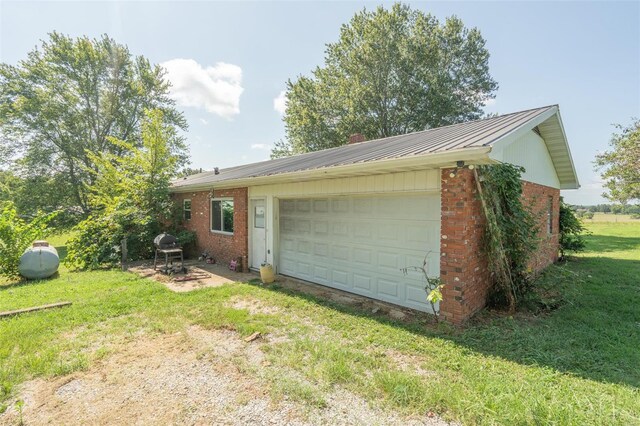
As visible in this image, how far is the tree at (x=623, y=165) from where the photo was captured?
19.2 metres

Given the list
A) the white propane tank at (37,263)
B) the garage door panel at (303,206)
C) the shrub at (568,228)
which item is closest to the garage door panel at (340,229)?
the garage door panel at (303,206)

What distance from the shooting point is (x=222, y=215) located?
9.97 metres

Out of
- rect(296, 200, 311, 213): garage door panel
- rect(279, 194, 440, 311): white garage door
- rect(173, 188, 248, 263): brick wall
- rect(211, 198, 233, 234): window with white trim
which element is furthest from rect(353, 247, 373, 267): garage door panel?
rect(211, 198, 233, 234): window with white trim

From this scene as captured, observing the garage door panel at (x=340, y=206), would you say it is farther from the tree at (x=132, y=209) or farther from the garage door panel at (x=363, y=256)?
the tree at (x=132, y=209)

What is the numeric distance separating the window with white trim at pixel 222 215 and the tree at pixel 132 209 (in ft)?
6.89

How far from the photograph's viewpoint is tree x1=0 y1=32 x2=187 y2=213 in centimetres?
1911

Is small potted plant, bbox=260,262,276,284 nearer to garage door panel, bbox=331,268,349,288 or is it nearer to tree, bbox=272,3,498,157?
garage door panel, bbox=331,268,349,288

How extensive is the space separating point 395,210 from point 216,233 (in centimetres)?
671

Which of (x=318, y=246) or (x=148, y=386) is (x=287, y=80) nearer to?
(x=318, y=246)

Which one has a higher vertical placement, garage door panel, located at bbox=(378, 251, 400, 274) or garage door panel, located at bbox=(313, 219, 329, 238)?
garage door panel, located at bbox=(313, 219, 329, 238)

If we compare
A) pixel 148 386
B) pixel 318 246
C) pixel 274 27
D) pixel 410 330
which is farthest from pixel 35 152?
pixel 410 330

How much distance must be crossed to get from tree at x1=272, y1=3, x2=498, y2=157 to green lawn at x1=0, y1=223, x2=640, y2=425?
15.3m

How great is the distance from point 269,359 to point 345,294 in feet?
10.1

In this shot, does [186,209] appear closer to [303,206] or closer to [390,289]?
[303,206]
